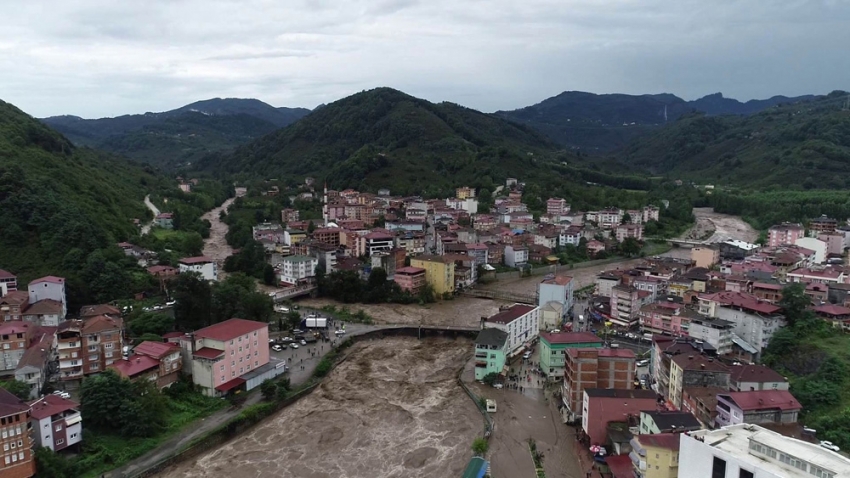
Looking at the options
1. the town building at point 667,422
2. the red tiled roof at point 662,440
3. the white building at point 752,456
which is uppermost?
the white building at point 752,456

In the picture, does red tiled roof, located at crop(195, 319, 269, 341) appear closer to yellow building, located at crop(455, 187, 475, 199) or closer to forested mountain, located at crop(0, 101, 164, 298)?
forested mountain, located at crop(0, 101, 164, 298)

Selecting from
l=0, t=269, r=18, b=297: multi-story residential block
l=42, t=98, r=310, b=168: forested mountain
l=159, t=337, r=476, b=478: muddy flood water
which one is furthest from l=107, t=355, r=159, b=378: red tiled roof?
l=42, t=98, r=310, b=168: forested mountain

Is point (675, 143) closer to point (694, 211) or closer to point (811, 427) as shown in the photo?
point (694, 211)

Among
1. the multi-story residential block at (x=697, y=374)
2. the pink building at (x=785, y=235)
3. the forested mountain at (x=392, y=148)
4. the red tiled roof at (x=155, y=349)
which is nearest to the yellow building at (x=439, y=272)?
the red tiled roof at (x=155, y=349)

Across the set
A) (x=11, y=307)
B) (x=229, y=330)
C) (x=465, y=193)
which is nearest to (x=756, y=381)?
(x=229, y=330)

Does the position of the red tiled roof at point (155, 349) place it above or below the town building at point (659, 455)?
above

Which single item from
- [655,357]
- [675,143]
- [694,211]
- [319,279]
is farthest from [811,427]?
[675,143]

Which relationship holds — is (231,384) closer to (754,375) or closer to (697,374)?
(697,374)

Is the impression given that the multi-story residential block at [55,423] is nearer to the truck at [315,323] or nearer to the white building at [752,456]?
the truck at [315,323]
